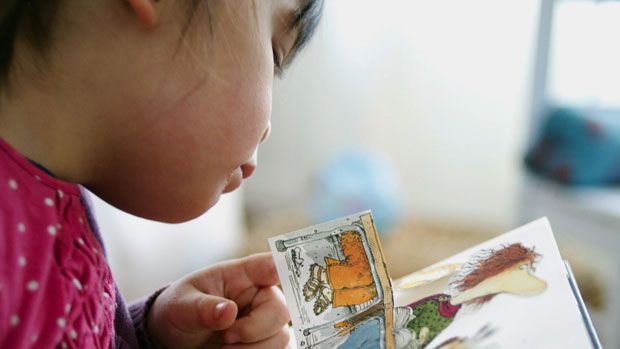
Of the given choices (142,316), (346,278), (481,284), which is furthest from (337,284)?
(142,316)

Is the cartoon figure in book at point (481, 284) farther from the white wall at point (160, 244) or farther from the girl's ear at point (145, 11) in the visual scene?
the white wall at point (160, 244)

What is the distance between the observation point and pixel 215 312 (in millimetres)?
489

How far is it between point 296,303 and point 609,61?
1.32 metres

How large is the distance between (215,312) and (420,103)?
6.06 ft

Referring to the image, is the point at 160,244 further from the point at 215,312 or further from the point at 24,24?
the point at 24,24

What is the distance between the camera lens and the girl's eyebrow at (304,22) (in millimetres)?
483

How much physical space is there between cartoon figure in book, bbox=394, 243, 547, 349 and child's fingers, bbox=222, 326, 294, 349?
119mm

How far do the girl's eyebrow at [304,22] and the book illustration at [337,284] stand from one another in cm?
15

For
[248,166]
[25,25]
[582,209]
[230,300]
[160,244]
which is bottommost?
[160,244]

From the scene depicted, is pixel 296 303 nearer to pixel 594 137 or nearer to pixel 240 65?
pixel 240 65

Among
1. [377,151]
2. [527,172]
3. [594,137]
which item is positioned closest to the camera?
[594,137]

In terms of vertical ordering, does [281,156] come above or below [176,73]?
below

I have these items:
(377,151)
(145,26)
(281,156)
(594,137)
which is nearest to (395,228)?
(377,151)

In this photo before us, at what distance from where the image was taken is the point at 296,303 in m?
0.47
